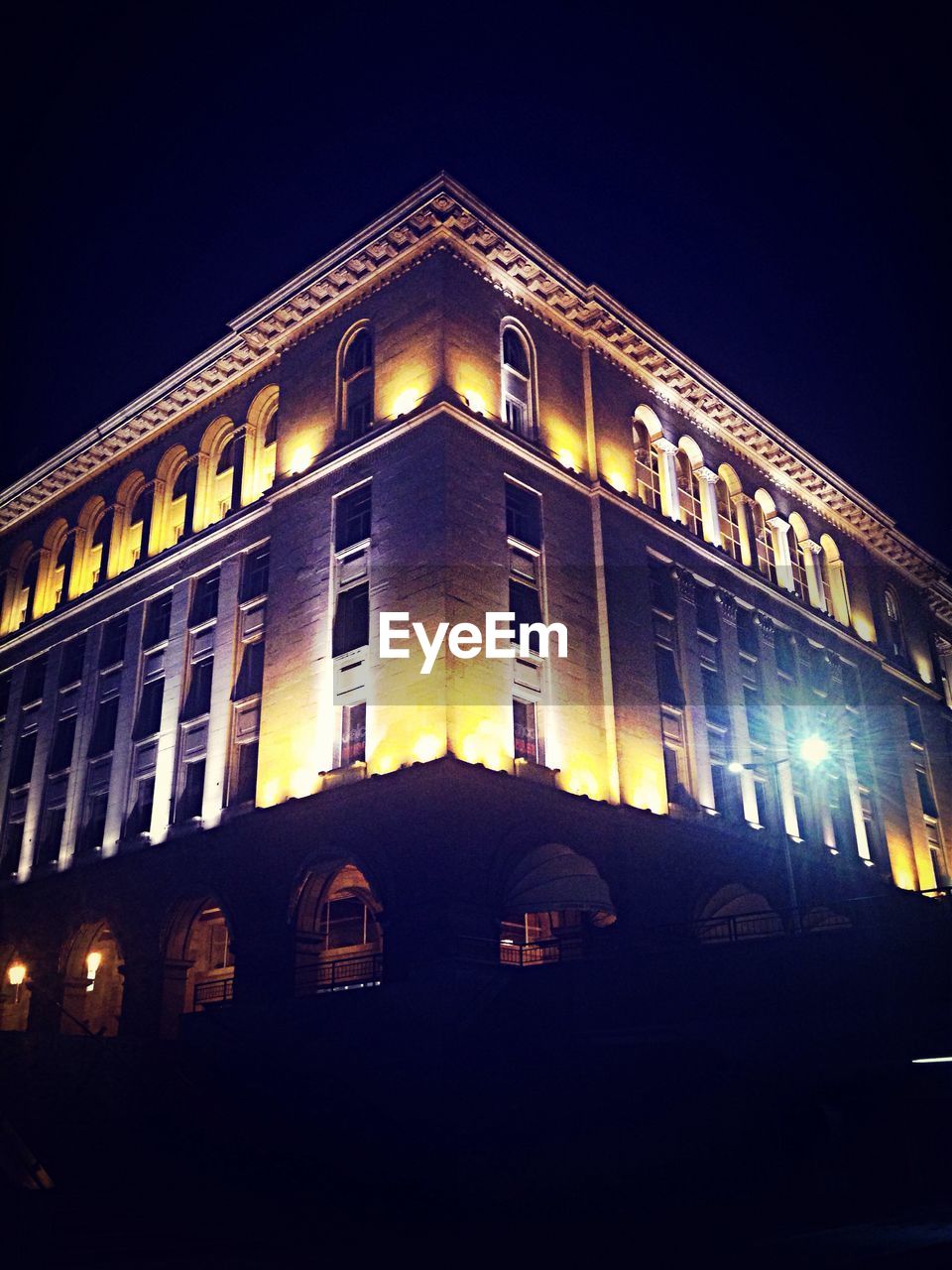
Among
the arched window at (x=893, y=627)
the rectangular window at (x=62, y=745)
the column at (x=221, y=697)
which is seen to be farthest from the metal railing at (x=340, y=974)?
the arched window at (x=893, y=627)

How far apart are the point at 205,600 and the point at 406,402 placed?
10480 millimetres

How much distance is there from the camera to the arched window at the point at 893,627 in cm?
5254

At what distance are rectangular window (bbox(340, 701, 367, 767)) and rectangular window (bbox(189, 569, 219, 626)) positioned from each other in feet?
29.0

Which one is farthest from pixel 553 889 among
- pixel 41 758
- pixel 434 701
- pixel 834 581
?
pixel 834 581

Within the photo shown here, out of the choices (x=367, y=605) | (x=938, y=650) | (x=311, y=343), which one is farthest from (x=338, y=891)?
(x=938, y=650)

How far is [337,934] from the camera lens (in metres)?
31.4

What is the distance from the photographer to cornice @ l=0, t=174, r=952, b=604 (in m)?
34.3

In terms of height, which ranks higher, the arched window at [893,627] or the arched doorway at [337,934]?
the arched window at [893,627]

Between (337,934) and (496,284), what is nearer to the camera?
(337,934)

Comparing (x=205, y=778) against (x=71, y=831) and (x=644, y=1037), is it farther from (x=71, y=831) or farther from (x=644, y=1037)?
(x=644, y=1037)

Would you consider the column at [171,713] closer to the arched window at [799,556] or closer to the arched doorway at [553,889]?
the arched doorway at [553,889]

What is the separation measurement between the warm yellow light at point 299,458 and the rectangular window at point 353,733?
9.28 m

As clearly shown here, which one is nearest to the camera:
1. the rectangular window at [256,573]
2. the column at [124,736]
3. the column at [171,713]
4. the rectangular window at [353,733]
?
the rectangular window at [353,733]

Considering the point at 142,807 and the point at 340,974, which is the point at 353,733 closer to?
the point at 340,974
